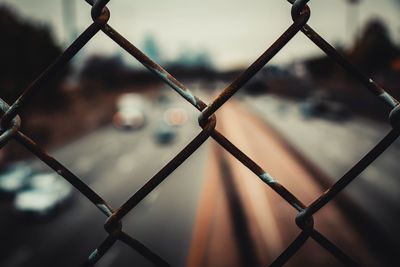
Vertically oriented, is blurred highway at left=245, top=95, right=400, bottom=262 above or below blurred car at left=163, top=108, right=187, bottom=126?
below

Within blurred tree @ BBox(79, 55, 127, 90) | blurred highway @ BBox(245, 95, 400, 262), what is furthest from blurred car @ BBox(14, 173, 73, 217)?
blurred tree @ BBox(79, 55, 127, 90)

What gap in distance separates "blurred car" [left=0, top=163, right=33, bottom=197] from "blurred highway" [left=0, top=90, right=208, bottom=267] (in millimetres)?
2056

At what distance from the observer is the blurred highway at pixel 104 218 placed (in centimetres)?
1662

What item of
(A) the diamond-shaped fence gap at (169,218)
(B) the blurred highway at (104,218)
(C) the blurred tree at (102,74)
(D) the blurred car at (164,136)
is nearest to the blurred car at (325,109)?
(B) the blurred highway at (104,218)

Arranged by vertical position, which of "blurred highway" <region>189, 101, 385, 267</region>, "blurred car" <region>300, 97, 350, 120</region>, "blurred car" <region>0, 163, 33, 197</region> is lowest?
"blurred car" <region>300, 97, 350, 120</region>

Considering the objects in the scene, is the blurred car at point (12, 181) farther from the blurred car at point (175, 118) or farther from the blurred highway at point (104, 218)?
the blurred car at point (175, 118)

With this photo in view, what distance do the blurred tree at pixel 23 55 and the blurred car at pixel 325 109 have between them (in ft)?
112

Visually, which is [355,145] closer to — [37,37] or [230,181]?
[230,181]

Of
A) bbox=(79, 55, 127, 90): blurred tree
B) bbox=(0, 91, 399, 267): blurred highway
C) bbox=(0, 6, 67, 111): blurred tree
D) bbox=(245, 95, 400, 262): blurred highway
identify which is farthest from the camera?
bbox=(79, 55, 127, 90): blurred tree

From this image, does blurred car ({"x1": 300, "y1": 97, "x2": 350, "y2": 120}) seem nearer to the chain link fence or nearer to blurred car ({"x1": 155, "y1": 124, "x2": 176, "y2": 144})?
blurred car ({"x1": 155, "y1": 124, "x2": 176, "y2": 144})

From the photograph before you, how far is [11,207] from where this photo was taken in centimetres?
2100

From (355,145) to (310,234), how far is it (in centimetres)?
3853

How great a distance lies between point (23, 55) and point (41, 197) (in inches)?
528

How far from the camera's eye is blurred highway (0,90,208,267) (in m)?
16.6
